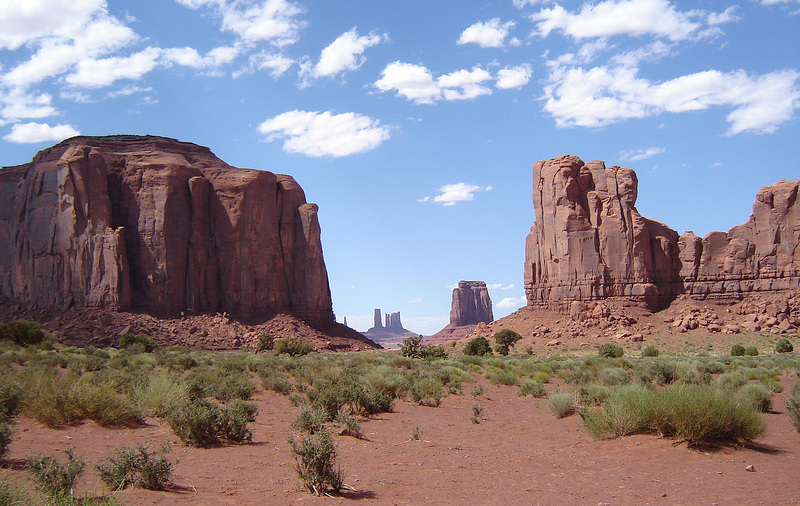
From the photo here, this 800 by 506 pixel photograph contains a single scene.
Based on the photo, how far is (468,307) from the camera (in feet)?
490

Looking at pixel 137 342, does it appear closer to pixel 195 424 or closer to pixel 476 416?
pixel 476 416

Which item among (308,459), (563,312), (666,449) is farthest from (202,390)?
(563,312)

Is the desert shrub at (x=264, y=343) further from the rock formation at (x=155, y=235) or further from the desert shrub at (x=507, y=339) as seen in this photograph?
the desert shrub at (x=507, y=339)

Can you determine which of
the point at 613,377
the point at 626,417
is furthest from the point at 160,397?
the point at 613,377

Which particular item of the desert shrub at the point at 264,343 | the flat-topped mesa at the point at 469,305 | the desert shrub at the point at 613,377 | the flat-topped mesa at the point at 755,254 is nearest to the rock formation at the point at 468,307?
the flat-topped mesa at the point at 469,305

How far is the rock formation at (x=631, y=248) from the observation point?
52.6m

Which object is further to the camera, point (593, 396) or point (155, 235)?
point (155, 235)

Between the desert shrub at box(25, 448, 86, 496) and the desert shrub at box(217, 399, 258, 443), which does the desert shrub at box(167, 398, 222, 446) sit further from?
the desert shrub at box(25, 448, 86, 496)

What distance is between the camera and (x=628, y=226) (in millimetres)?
56594

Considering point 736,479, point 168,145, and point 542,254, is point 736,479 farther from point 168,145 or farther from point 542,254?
point 168,145

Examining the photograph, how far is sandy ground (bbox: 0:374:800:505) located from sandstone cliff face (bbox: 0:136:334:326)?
48.9 m

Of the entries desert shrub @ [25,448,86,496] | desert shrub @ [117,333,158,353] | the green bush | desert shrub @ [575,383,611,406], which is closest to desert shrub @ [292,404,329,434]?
desert shrub @ [25,448,86,496]

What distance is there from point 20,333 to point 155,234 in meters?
20.5

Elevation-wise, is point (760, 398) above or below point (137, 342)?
below
